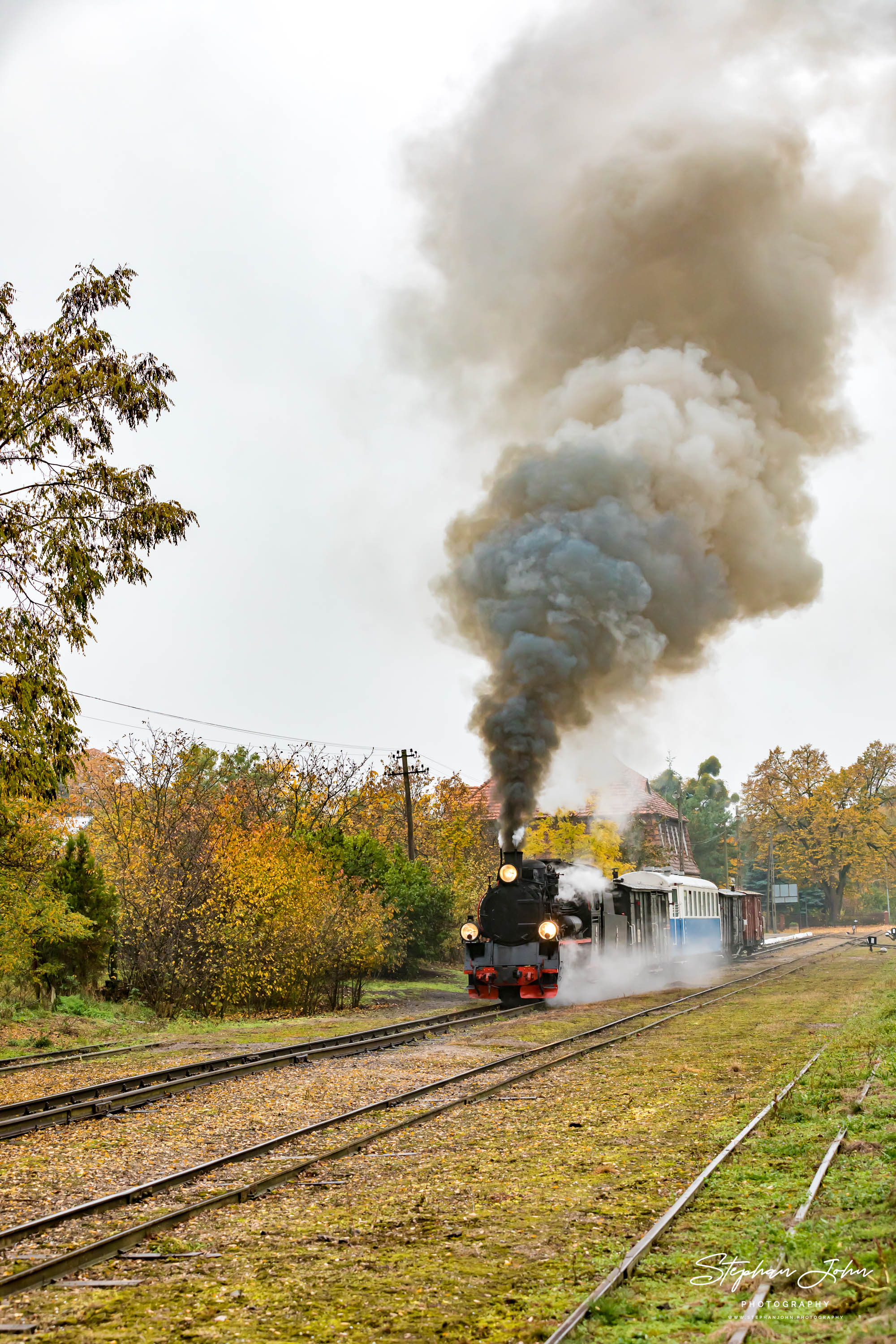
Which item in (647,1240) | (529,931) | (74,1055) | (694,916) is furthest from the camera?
(694,916)

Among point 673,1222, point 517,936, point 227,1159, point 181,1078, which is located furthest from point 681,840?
point 673,1222

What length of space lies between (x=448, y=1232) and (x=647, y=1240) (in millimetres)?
1197

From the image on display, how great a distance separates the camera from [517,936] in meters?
19.5

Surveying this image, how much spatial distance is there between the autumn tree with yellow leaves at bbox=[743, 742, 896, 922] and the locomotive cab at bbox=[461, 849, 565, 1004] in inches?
2274

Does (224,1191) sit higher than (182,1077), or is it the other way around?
(224,1191)

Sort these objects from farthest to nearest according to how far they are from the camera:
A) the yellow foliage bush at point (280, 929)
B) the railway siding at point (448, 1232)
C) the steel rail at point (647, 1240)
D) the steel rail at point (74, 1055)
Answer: the yellow foliage bush at point (280, 929)
the steel rail at point (74, 1055)
the railway siding at point (448, 1232)
the steel rail at point (647, 1240)

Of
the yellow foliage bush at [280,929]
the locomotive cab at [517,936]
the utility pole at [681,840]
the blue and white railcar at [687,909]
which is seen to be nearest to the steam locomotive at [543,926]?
the locomotive cab at [517,936]

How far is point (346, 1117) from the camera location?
10.1 metres

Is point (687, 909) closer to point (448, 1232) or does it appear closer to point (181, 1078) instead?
point (181, 1078)

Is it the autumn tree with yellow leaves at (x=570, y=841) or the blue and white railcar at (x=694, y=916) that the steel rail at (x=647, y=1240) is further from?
the autumn tree with yellow leaves at (x=570, y=841)

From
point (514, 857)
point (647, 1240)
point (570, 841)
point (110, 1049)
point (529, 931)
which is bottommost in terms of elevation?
point (110, 1049)

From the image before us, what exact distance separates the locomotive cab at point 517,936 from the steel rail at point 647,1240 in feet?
31.7

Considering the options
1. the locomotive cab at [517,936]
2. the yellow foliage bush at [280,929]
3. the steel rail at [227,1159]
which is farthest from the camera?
the yellow foliage bush at [280,929]

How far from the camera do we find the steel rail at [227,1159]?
656 centimetres
